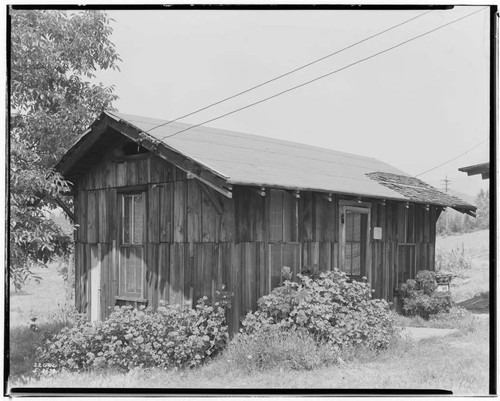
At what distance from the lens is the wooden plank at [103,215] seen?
1266 centimetres

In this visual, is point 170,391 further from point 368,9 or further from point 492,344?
point 368,9

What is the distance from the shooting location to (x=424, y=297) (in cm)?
1404

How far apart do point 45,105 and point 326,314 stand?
23.7ft

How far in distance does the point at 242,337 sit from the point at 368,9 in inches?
208

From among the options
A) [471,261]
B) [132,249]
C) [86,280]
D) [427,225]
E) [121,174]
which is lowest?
[471,261]

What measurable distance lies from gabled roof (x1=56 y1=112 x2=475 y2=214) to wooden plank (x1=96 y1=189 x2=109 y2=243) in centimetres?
90

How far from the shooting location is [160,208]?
11477mm

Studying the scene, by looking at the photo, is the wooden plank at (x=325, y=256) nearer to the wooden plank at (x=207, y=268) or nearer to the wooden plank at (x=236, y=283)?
the wooden plank at (x=236, y=283)

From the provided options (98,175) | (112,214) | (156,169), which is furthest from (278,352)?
(98,175)

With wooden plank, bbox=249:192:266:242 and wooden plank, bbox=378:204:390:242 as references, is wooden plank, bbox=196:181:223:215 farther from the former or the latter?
wooden plank, bbox=378:204:390:242

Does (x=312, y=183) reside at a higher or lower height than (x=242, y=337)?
higher

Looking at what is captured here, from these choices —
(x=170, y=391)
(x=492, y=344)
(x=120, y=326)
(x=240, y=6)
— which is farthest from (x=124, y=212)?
(x=492, y=344)

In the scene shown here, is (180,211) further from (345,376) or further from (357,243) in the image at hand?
(357,243)

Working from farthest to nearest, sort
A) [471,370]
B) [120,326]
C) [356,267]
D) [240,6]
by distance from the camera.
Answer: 1. [356,267]
2. [120,326]
3. [471,370]
4. [240,6]
